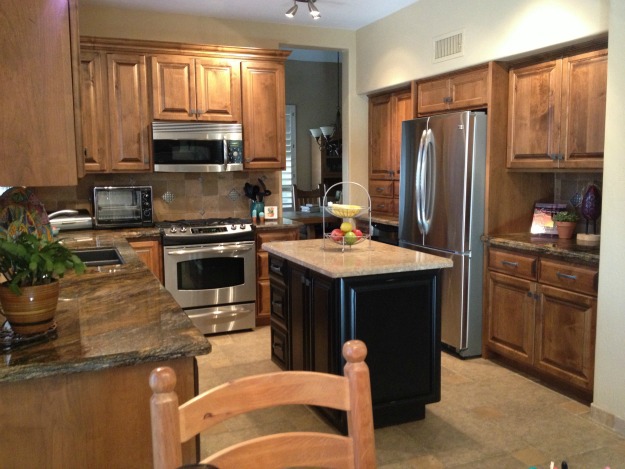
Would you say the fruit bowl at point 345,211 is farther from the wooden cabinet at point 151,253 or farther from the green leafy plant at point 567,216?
the wooden cabinet at point 151,253

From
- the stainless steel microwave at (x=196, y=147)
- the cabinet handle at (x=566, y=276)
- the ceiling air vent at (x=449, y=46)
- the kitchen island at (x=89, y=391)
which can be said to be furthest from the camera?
the stainless steel microwave at (x=196, y=147)

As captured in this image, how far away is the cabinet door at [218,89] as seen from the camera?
470cm

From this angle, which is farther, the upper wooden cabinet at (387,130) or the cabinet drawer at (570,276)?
the upper wooden cabinet at (387,130)

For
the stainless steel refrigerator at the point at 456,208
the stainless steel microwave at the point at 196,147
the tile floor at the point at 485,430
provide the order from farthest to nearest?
the stainless steel microwave at the point at 196,147, the stainless steel refrigerator at the point at 456,208, the tile floor at the point at 485,430

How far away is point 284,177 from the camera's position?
8188 mm

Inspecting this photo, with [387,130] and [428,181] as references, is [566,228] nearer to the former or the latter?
[428,181]

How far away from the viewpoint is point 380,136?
5.28 metres

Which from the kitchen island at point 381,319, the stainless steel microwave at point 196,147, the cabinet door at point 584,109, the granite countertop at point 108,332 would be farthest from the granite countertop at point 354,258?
the stainless steel microwave at point 196,147

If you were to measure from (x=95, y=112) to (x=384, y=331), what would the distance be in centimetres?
297

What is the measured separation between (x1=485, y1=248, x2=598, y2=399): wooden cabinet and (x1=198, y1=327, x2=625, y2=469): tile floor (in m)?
0.16

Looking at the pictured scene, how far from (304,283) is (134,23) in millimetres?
2965

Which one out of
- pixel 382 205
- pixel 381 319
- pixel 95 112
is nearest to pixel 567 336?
pixel 381 319

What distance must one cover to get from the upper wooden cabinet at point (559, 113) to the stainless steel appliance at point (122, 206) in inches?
111

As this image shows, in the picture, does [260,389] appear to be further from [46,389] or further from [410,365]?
[410,365]
